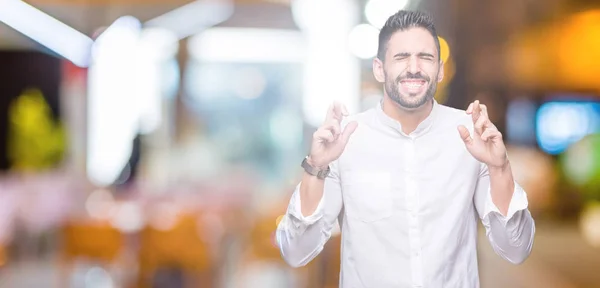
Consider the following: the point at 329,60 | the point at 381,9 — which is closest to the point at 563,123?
the point at 329,60

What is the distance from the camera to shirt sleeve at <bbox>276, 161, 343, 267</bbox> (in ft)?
4.73

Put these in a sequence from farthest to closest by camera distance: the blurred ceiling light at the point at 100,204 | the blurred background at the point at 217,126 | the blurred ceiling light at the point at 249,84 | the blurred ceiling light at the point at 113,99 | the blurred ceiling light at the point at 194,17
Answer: the blurred ceiling light at the point at 249,84 < the blurred ceiling light at the point at 194,17 < the blurred ceiling light at the point at 113,99 < the blurred ceiling light at the point at 100,204 < the blurred background at the point at 217,126

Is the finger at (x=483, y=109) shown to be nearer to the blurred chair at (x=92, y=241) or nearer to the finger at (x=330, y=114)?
the finger at (x=330, y=114)

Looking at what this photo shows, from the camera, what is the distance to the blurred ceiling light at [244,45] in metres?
4.79

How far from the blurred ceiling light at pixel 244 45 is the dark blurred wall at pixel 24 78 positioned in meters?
3.96

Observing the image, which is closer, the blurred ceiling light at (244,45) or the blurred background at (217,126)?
the blurred ceiling light at (244,45)

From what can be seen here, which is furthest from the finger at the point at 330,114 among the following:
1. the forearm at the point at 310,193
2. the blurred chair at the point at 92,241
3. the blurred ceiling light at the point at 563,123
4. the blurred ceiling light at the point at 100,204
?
the blurred ceiling light at the point at 563,123

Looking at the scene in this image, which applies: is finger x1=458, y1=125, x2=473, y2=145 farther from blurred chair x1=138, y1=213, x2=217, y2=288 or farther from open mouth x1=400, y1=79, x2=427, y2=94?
blurred chair x1=138, y1=213, x2=217, y2=288

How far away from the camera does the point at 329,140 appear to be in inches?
55.9

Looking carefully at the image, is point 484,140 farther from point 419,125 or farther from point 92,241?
point 92,241

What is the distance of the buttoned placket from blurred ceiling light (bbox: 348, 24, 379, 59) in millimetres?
207

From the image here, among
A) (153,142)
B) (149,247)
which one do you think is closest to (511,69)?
(153,142)

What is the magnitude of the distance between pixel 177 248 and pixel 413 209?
12.4ft

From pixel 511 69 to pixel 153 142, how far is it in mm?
5023
